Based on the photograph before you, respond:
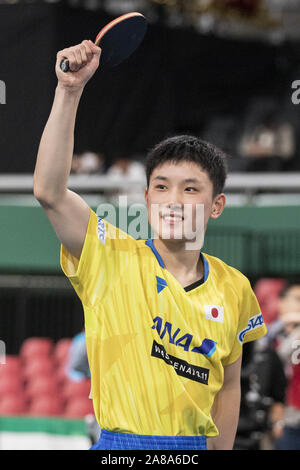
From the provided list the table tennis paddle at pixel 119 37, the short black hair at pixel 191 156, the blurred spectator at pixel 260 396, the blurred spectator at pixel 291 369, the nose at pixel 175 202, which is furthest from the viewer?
the blurred spectator at pixel 260 396

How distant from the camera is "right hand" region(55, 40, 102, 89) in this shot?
2.68 meters

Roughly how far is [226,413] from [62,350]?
668 cm

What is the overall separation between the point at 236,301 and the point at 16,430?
5859 millimetres

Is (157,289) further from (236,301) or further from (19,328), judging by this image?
(19,328)

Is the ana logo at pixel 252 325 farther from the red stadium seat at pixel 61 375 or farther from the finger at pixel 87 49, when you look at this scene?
the red stadium seat at pixel 61 375

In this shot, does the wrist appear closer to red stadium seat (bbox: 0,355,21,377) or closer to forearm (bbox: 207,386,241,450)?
forearm (bbox: 207,386,241,450)

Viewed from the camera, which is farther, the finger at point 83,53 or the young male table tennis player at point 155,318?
the young male table tennis player at point 155,318

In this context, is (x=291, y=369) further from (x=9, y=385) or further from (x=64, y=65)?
(x=64, y=65)

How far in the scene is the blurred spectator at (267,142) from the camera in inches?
486

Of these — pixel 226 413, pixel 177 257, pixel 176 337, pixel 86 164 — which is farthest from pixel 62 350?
pixel 176 337

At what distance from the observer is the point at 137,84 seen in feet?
40.6

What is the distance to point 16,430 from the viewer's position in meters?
8.62

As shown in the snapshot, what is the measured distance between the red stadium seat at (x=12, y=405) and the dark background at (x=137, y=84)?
312cm

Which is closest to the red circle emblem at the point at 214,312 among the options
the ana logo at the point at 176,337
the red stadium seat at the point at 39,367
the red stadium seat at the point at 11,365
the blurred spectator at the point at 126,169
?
the ana logo at the point at 176,337
